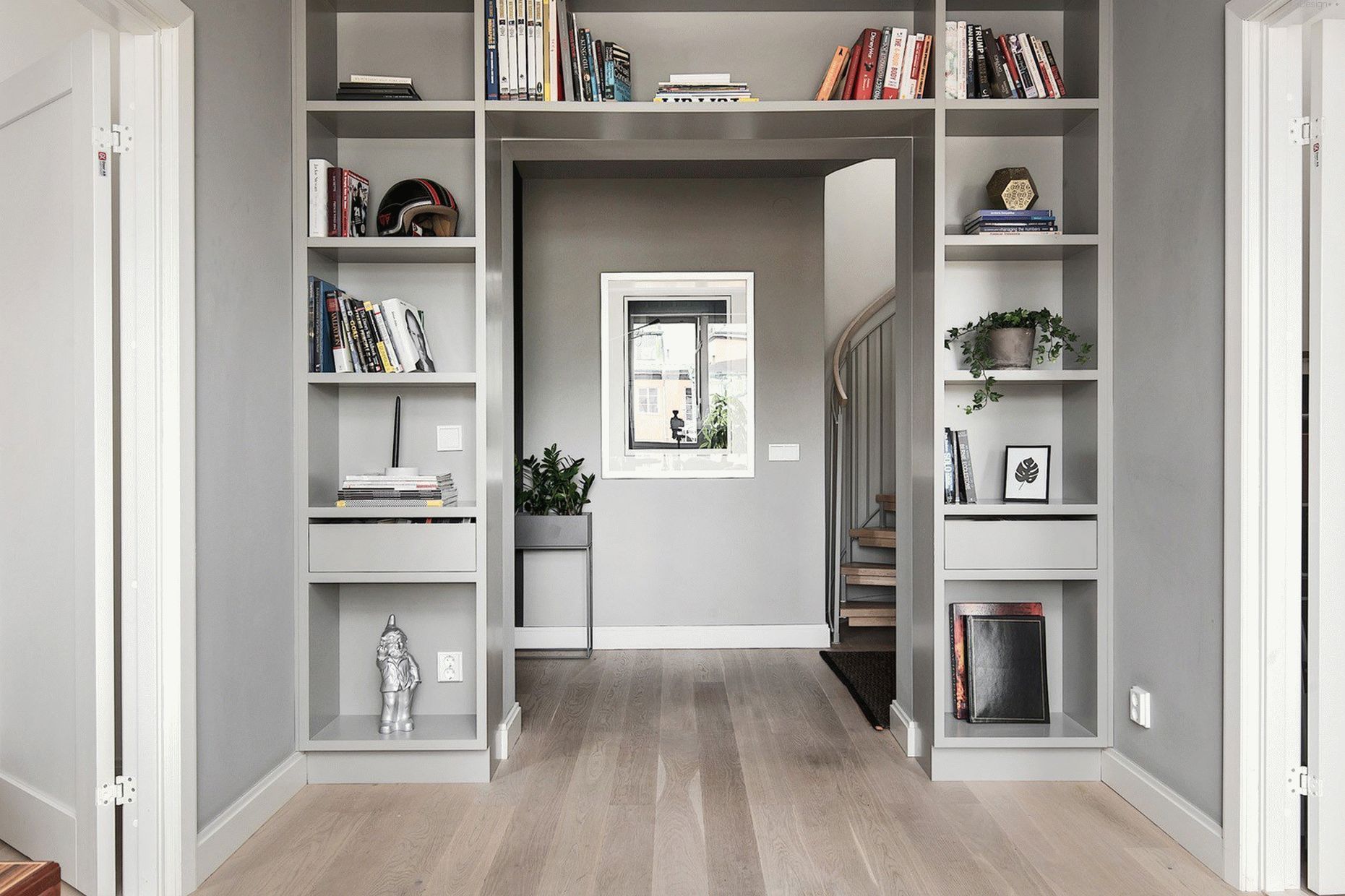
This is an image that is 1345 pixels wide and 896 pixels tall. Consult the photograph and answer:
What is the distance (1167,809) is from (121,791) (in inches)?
110

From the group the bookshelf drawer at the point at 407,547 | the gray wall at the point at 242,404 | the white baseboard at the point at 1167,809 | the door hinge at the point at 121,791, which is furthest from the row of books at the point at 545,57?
the white baseboard at the point at 1167,809

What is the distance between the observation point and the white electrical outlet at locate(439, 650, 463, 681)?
3141 mm

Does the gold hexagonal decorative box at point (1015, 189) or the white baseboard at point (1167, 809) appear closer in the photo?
the white baseboard at point (1167, 809)

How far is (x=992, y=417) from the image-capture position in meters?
3.15

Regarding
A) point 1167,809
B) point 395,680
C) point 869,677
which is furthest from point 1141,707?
point 395,680

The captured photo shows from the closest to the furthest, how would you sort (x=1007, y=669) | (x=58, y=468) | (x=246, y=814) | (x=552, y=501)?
(x=58, y=468) < (x=246, y=814) < (x=1007, y=669) < (x=552, y=501)

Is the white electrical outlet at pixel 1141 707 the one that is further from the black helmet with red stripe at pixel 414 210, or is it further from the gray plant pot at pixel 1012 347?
the black helmet with red stripe at pixel 414 210

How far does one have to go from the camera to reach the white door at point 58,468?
205 cm

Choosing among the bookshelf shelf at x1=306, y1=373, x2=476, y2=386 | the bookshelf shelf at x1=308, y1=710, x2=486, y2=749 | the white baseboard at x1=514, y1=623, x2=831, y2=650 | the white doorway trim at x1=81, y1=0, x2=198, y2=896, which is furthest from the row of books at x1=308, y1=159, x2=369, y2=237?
the white baseboard at x1=514, y1=623, x2=831, y2=650

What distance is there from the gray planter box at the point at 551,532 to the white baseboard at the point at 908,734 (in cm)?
203

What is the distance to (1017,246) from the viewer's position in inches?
115

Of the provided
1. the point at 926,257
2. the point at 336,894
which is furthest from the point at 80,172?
the point at 926,257

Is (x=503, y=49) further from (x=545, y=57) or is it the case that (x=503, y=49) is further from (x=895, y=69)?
(x=895, y=69)

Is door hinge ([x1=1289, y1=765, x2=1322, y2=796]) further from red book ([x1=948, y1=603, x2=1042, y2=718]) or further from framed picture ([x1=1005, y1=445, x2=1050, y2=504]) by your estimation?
framed picture ([x1=1005, y1=445, x2=1050, y2=504])
